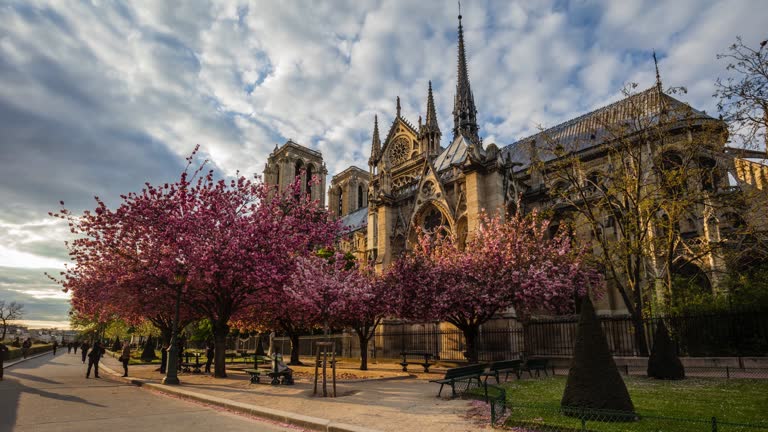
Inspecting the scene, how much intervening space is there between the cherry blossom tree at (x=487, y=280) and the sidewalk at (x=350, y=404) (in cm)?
408

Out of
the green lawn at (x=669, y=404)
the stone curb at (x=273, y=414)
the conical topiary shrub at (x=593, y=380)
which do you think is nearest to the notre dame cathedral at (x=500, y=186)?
the green lawn at (x=669, y=404)

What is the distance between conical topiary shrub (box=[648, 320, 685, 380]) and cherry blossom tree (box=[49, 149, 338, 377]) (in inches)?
537

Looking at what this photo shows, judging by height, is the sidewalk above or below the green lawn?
below

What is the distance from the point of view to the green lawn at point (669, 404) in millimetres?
7352

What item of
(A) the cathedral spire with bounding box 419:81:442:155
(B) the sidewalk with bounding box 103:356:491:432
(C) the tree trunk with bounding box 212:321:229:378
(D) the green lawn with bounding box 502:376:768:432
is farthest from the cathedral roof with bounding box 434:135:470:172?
(D) the green lawn with bounding box 502:376:768:432

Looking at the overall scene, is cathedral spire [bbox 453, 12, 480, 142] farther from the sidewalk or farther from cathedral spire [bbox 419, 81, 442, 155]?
the sidewalk

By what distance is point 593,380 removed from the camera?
8.09m

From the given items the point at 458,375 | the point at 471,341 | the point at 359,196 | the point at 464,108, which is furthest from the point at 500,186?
the point at 359,196

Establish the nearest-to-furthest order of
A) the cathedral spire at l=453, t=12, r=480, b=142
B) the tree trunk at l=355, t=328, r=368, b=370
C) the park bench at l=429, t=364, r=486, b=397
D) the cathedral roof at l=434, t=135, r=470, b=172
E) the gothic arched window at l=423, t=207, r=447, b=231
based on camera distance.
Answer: the park bench at l=429, t=364, r=486, b=397, the tree trunk at l=355, t=328, r=368, b=370, the gothic arched window at l=423, t=207, r=447, b=231, the cathedral roof at l=434, t=135, r=470, b=172, the cathedral spire at l=453, t=12, r=480, b=142

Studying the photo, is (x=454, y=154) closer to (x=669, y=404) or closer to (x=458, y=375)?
(x=458, y=375)

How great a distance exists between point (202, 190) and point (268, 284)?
5.15 metres

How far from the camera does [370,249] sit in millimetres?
33250

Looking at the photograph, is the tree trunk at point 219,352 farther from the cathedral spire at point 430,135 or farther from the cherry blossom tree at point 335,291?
the cathedral spire at point 430,135

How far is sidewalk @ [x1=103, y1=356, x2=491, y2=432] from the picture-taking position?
8.36 meters
